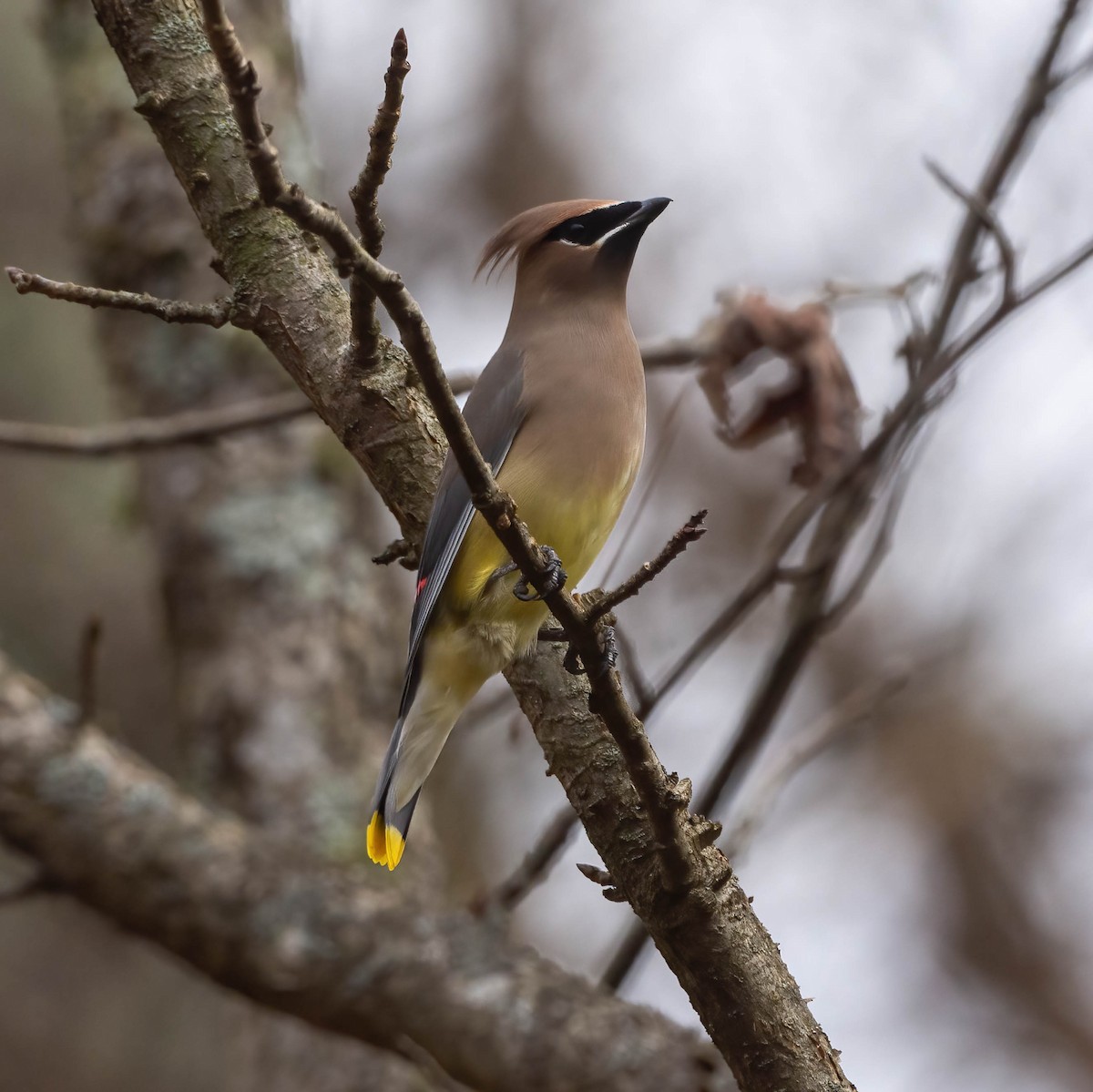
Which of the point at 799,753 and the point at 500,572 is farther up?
the point at 799,753

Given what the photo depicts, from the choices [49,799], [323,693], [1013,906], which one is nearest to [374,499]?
[323,693]

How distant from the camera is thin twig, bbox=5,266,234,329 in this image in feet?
7.03

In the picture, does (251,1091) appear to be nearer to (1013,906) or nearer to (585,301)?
(585,301)

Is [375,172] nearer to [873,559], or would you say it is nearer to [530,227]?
[530,227]

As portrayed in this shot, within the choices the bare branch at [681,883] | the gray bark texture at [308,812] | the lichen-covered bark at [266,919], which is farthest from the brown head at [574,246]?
the lichen-covered bark at [266,919]

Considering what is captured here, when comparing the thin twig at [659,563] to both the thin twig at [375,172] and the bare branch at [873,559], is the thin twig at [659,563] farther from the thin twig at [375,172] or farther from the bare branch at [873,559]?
the bare branch at [873,559]

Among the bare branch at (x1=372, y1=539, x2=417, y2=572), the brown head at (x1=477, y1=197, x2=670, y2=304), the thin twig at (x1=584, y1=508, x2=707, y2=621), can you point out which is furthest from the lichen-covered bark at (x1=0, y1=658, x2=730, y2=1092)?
the thin twig at (x1=584, y1=508, x2=707, y2=621)

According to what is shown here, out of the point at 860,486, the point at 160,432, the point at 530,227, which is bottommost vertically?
the point at 160,432

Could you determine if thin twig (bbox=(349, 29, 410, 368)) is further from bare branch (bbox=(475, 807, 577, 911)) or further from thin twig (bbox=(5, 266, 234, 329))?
bare branch (bbox=(475, 807, 577, 911))

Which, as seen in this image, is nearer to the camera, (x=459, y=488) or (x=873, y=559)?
(x=459, y=488)

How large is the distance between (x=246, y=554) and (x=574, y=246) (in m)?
1.82

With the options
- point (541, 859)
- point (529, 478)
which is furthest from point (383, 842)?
point (529, 478)

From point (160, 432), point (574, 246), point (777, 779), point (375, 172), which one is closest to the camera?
point (375, 172)

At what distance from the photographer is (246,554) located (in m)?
4.84
